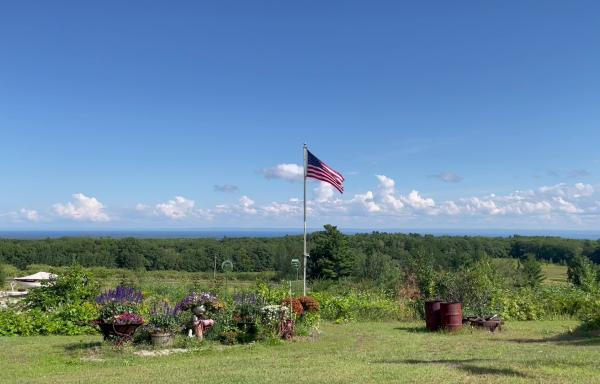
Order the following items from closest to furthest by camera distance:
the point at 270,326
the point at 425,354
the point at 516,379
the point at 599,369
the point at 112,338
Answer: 1. the point at 516,379
2. the point at 599,369
3. the point at 425,354
4. the point at 112,338
5. the point at 270,326

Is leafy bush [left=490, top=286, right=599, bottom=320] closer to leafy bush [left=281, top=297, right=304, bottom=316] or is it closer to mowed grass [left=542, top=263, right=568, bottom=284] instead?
leafy bush [left=281, top=297, right=304, bottom=316]

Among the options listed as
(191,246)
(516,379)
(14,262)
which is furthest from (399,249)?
(516,379)

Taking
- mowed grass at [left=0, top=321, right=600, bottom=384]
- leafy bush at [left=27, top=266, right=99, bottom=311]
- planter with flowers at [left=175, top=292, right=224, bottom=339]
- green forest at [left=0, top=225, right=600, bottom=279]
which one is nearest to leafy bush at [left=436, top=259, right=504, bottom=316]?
mowed grass at [left=0, top=321, right=600, bottom=384]

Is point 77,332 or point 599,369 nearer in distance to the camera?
point 599,369

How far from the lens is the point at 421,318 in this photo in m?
17.1

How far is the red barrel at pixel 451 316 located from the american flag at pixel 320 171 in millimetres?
3962

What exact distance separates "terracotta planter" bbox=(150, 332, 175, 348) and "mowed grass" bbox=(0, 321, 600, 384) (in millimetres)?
615

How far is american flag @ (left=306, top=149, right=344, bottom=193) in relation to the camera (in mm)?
14789

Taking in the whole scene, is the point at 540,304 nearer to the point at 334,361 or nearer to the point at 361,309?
the point at 361,309

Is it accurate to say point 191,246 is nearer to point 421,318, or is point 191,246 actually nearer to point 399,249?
point 399,249

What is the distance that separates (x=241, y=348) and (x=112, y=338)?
2.36m

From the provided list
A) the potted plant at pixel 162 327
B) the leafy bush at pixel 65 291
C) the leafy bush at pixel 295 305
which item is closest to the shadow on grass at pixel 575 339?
the leafy bush at pixel 295 305

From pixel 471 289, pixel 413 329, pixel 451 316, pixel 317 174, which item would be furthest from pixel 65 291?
pixel 471 289

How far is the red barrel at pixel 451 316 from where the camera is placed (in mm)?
13562
